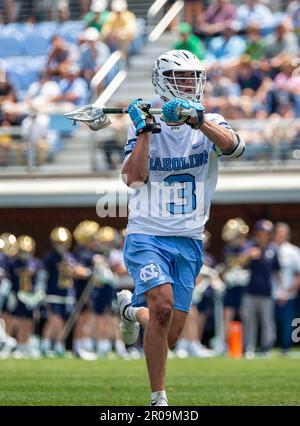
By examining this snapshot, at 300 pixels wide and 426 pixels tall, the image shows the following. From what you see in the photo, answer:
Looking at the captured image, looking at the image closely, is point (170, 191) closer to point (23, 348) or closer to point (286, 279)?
point (286, 279)

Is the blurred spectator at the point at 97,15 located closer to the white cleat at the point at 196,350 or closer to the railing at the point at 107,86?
the railing at the point at 107,86

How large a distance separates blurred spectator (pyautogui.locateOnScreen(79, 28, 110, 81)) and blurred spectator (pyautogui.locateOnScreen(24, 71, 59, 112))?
2.03 ft

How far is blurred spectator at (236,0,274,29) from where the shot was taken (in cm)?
2091

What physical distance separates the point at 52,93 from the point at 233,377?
32.6ft

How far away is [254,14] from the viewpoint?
69.1 feet

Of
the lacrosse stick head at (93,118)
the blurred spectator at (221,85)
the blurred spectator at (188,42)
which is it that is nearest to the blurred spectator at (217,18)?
the blurred spectator at (188,42)

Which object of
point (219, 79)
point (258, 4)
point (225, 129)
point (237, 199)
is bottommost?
point (225, 129)

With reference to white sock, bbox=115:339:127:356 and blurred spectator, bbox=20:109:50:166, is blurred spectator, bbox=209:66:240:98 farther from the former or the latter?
white sock, bbox=115:339:127:356

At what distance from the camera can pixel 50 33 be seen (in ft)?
74.7

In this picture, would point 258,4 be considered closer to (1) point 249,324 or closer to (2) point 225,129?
(1) point 249,324

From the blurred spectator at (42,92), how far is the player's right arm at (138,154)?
12653 millimetres

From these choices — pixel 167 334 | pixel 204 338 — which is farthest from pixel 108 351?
pixel 167 334

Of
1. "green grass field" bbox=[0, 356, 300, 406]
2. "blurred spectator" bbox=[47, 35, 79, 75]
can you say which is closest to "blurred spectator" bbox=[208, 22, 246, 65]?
"blurred spectator" bbox=[47, 35, 79, 75]

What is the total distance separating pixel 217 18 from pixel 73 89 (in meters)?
2.80
